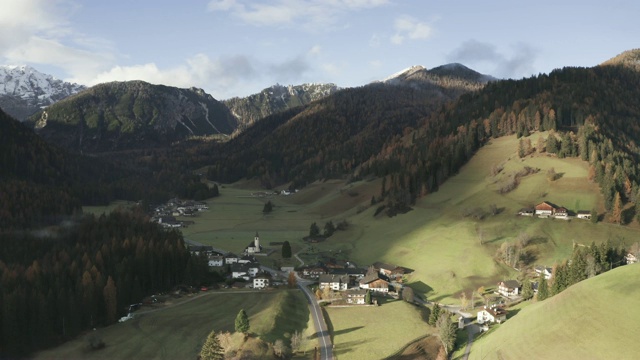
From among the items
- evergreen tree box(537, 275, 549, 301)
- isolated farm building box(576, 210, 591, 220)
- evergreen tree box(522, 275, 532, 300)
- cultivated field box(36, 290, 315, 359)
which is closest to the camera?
cultivated field box(36, 290, 315, 359)

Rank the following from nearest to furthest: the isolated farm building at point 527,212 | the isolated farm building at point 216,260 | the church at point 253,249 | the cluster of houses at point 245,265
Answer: the cluster of houses at point 245,265 < the isolated farm building at point 216,260 < the isolated farm building at point 527,212 < the church at point 253,249

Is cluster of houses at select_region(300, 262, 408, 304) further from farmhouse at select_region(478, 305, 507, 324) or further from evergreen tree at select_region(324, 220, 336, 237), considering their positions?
evergreen tree at select_region(324, 220, 336, 237)

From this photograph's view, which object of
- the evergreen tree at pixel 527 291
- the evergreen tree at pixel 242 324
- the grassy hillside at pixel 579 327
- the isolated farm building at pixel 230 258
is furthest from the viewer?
the isolated farm building at pixel 230 258

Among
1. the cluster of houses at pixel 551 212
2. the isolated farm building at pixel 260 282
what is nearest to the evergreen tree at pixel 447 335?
the isolated farm building at pixel 260 282

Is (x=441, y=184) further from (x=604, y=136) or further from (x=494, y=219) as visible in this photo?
(x=604, y=136)

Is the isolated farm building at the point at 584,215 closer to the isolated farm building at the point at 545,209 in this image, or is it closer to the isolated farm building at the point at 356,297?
the isolated farm building at the point at 545,209

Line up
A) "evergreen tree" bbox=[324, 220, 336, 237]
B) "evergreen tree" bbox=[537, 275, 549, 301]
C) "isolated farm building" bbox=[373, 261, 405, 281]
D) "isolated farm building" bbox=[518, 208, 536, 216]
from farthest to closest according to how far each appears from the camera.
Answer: "evergreen tree" bbox=[324, 220, 336, 237], "isolated farm building" bbox=[518, 208, 536, 216], "isolated farm building" bbox=[373, 261, 405, 281], "evergreen tree" bbox=[537, 275, 549, 301]

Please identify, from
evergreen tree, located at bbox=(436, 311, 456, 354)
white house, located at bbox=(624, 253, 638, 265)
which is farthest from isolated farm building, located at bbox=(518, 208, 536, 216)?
evergreen tree, located at bbox=(436, 311, 456, 354)
